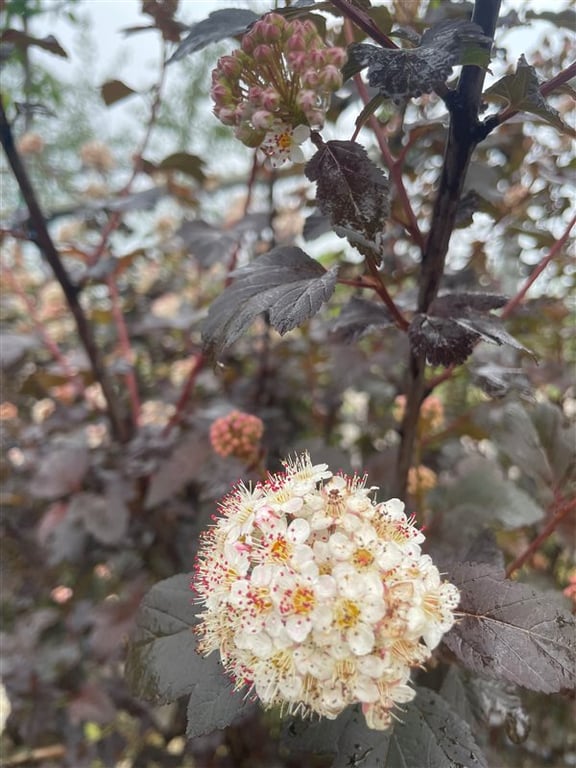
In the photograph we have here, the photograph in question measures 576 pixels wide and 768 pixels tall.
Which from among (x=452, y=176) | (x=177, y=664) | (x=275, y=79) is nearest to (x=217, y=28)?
(x=275, y=79)

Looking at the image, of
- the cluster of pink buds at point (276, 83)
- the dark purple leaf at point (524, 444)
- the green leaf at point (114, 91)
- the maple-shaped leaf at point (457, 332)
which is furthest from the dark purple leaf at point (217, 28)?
the dark purple leaf at point (524, 444)

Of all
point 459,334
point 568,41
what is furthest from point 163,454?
point 568,41

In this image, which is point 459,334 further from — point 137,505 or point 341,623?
point 137,505

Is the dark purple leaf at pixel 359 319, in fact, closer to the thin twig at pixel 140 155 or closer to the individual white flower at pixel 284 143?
A: the individual white flower at pixel 284 143

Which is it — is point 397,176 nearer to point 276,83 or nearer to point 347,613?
point 276,83

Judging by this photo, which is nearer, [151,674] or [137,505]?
A: [151,674]
